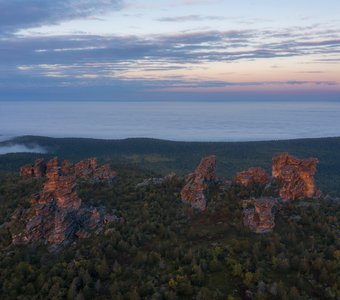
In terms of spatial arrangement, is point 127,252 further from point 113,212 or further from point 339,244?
point 339,244

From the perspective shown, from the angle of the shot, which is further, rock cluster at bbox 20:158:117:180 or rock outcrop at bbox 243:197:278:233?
rock cluster at bbox 20:158:117:180

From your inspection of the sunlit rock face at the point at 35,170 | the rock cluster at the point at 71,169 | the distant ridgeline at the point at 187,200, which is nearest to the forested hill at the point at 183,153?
the sunlit rock face at the point at 35,170

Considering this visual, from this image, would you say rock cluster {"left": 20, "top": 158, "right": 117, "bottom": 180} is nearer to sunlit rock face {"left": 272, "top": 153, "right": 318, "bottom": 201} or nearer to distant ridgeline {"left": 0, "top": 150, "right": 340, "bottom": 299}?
distant ridgeline {"left": 0, "top": 150, "right": 340, "bottom": 299}

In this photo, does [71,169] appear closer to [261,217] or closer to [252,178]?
[252,178]

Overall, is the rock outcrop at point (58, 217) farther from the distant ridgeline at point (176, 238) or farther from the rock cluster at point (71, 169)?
the rock cluster at point (71, 169)

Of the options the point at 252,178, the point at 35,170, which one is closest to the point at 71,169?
the point at 35,170

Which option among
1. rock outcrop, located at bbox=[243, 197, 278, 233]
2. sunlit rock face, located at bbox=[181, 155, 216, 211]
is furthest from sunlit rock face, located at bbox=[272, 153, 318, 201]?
sunlit rock face, located at bbox=[181, 155, 216, 211]

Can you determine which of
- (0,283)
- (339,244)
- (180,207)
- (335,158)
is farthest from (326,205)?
(335,158)
